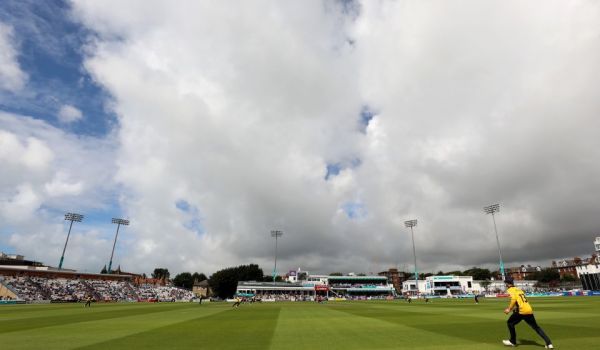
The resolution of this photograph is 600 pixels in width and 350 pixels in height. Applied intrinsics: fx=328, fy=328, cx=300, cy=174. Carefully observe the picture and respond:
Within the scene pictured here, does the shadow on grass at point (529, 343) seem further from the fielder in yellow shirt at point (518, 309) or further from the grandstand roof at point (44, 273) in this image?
the grandstand roof at point (44, 273)

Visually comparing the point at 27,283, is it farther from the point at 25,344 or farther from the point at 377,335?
the point at 377,335

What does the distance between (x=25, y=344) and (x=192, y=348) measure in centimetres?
677

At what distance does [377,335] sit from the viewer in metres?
13.5

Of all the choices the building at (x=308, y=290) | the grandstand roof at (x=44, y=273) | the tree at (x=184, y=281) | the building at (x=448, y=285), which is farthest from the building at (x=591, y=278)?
the tree at (x=184, y=281)

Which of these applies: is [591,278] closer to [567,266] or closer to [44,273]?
[567,266]

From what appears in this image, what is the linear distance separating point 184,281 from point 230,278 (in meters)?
56.1

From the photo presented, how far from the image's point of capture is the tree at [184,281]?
17750cm

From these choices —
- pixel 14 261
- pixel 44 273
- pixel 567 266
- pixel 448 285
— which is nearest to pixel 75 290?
pixel 44 273

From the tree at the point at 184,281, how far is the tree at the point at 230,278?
4576 centimetres

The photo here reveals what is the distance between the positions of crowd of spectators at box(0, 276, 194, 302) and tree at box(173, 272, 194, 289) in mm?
88561

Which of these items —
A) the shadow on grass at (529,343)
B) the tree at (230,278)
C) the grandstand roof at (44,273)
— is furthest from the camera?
the tree at (230,278)

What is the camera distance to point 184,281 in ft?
586

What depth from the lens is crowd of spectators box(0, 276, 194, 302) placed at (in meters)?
66.2

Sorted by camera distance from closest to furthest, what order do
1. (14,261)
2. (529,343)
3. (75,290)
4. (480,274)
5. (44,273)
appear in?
1. (529,343)
2. (75,290)
3. (44,273)
4. (14,261)
5. (480,274)
